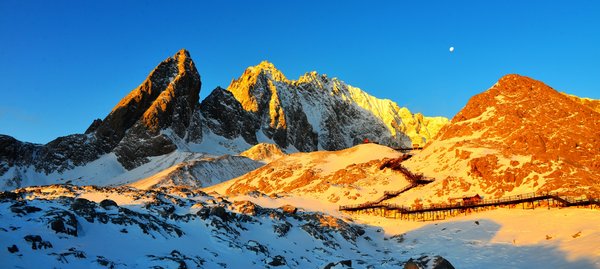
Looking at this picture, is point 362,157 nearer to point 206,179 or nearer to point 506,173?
point 506,173

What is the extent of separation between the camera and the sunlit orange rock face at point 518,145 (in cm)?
6050

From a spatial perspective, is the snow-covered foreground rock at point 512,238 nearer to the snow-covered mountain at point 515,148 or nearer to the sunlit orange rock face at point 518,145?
the snow-covered mountain at point 515,148

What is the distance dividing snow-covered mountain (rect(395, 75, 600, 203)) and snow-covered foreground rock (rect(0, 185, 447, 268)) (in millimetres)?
28387

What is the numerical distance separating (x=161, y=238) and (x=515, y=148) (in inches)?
2410

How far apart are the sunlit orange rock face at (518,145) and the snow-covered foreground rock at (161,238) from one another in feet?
96.2

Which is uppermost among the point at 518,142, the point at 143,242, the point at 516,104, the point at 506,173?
the point at 516,104

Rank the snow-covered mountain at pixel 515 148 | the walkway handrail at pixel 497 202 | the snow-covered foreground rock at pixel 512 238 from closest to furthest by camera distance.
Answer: the snow-covered foreground rock at pixel 512 238, the walkway handrail at pixel 497 202, the snow-covered mountain at pixel 515 148

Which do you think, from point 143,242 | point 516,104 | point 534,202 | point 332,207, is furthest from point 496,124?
point 143,242

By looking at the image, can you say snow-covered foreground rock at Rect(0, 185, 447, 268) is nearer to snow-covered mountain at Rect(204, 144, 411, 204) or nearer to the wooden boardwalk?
the wooden boardwalk

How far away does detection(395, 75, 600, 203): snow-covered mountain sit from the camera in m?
60.5

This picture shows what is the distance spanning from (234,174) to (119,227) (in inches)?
4762

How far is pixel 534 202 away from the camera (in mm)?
53781

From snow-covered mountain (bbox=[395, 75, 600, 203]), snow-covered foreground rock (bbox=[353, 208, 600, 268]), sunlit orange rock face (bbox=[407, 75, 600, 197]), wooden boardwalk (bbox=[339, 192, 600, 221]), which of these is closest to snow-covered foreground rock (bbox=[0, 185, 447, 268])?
snow-covered foreground rock (bbox=[353, 208, 600, 268])

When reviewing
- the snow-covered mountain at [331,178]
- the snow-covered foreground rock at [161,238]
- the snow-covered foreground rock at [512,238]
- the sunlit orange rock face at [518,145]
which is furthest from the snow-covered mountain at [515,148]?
the snow-covered foreground rock at [161,238]
